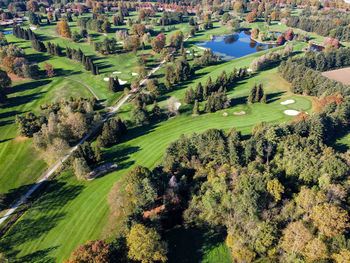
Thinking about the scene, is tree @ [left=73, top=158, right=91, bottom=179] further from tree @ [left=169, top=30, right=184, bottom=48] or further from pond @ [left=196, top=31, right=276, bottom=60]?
tree @ [left=169, top=30, right=184, bottom=48]

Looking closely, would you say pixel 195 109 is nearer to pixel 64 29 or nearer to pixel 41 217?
pixel 41 217

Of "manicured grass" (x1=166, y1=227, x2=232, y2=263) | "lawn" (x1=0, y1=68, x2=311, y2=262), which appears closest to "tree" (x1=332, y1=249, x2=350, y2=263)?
"manicured grass" (x1=166, y1=227, x2=232, y2=263)

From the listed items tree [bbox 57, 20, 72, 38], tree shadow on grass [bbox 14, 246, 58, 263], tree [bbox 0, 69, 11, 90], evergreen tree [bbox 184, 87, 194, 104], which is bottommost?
tree shadow on grass [bbox 14, 246, 58, 263]

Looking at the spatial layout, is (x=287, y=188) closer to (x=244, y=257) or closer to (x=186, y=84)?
(x=244, y=257)

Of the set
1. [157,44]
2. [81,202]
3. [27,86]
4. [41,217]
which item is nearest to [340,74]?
[157,44]

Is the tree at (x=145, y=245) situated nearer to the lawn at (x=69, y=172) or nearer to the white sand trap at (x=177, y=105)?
the lawn at (x=69, y=172)

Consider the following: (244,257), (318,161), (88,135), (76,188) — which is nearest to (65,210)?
(76,188)
